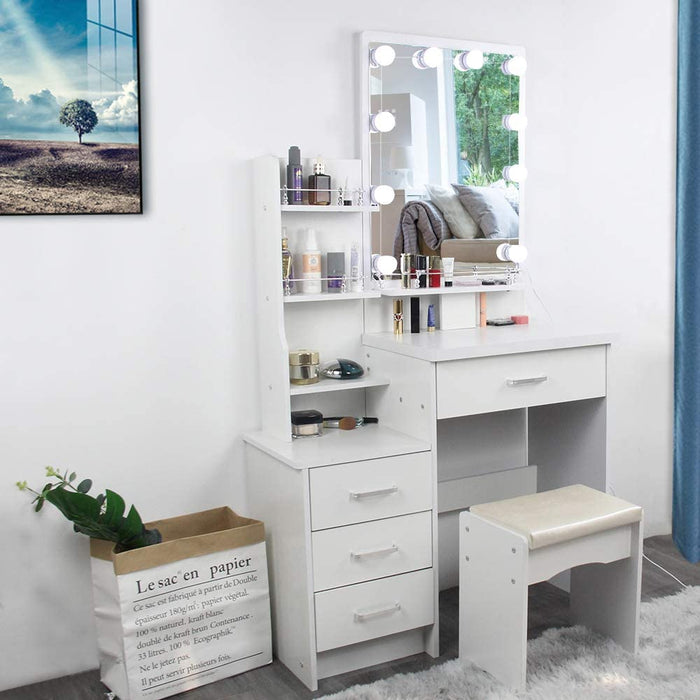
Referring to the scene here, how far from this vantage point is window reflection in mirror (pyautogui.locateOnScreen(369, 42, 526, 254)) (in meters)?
2.52

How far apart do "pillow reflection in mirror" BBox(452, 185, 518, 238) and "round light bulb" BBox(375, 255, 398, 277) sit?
0.99 ft

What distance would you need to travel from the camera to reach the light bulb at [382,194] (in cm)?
250

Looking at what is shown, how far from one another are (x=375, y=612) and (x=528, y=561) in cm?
41

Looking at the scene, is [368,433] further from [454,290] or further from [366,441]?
[454,290]

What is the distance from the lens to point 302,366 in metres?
2.39

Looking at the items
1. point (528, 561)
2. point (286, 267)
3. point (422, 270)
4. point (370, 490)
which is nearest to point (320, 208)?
point (286, 267)

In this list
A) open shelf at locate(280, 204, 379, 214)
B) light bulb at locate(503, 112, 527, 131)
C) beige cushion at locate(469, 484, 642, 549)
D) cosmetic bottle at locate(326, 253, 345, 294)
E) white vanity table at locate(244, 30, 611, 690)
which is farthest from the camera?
light bulb at locate(503, 112, 527, 131)

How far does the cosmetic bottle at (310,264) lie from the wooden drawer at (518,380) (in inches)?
16.5

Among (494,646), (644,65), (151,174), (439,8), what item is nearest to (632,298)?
(644,65)

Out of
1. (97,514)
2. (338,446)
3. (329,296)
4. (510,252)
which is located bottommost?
(97,514)

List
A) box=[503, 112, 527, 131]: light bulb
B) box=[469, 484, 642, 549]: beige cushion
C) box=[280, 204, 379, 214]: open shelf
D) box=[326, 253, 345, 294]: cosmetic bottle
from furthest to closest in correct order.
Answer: box=[503, 112, 527, 131]: light bulb → box=[326, 253, 345, 294]: cosmetic bottle → box=[280, 204, 379, 214]: open shelf → box=[469, 484, 642, 549]: beige cushion

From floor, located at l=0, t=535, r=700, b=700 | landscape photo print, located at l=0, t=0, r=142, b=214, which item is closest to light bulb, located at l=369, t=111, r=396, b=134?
landscape photo print, located at l=0, t=0, r=142, b=214

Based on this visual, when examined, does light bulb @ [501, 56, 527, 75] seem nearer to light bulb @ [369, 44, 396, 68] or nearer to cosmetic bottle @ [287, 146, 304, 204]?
light bulb @ [369, 44, 396, 68]

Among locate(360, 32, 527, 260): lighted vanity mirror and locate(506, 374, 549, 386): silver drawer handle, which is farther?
locate(360, 32, 527, 260): lighted vanity mirror
